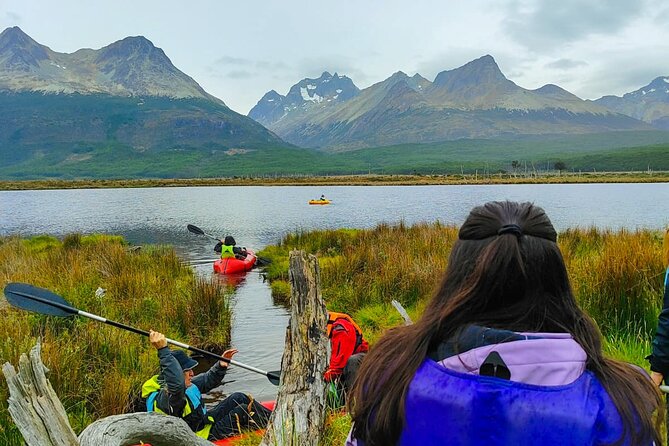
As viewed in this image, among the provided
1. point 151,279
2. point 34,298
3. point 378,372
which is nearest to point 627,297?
point 378,372

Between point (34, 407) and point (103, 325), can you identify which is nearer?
point (34, 407)

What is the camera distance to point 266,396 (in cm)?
743

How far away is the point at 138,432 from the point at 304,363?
1.24 meters

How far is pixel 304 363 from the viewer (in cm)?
412

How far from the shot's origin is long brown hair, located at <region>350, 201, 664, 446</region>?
1572 millimetres

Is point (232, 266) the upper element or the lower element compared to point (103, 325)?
lower

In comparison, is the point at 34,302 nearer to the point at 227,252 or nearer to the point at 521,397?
the point at 521,397

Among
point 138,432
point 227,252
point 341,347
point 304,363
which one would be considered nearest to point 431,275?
point 341,347

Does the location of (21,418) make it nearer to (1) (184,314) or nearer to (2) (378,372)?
(2) (378,372)

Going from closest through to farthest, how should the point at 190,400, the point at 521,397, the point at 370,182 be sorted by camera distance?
the point at 521,397
the point at 190,400
the point at 370,182

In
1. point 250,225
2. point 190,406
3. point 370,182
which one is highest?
point 370,182

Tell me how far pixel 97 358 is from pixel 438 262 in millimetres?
6441

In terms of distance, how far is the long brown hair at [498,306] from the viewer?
1.57 m

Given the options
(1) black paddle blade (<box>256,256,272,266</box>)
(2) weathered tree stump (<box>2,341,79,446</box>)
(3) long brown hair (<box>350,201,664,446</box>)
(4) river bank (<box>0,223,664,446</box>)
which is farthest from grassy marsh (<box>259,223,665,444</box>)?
(2) weathered tree stump (<box>2,341,79,446</box>)
